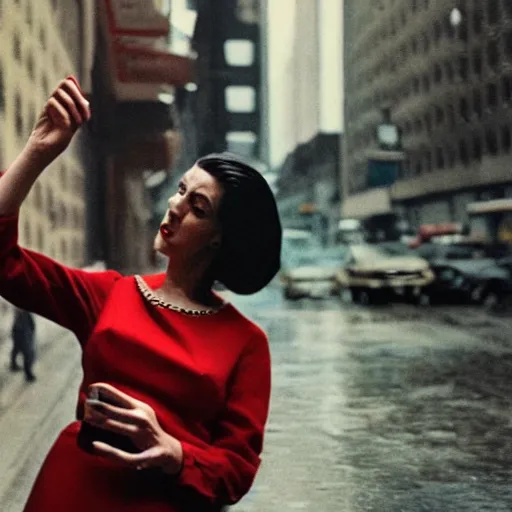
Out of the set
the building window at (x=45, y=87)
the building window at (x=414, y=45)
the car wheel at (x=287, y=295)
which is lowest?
the car wheel at (x=287, y=295)

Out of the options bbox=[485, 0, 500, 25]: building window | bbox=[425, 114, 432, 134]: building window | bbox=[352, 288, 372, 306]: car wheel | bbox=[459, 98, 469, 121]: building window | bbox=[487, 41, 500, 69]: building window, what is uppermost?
Answer: bbox=[485, 0, 500, 25]: building window

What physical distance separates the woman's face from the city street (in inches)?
41.1

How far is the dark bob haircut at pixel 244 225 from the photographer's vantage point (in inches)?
53.9

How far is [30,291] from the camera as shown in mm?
1320

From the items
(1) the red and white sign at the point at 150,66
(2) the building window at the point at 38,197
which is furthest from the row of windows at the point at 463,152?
(2) the building window at the point at 38,197

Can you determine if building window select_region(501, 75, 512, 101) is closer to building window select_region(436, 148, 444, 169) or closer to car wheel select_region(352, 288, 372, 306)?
building window select_region(436, 148, 444, 169)

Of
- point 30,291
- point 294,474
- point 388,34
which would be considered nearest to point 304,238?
point 294,474

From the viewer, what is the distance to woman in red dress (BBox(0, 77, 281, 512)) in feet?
3.97

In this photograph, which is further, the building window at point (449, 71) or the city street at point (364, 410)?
the building window at point (449, 71)

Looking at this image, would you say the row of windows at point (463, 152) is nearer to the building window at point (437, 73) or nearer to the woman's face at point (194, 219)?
the building window at point (437, 73)

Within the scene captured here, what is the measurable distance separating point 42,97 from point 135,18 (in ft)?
1.43

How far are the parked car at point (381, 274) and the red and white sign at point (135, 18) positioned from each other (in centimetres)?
110

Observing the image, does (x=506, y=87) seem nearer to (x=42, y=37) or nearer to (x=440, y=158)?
(x=440, y=158)

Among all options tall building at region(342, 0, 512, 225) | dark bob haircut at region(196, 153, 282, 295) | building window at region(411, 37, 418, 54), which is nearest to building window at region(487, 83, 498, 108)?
tall building at region(342, 0, 512, 225)
